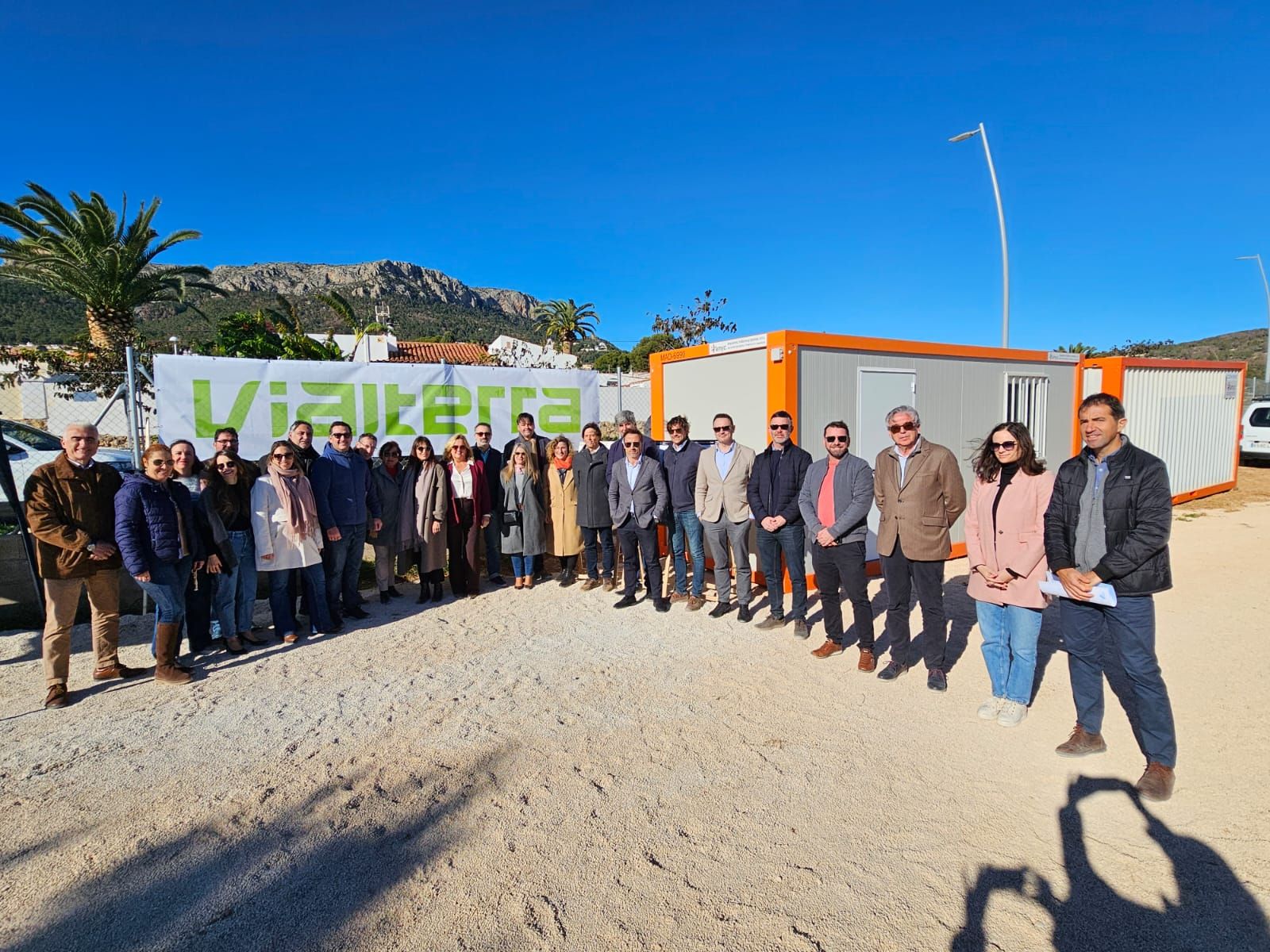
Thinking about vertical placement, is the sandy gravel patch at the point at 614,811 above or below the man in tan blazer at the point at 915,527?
below

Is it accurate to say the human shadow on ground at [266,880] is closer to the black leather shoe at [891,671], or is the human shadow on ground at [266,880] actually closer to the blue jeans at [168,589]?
the blue jeans at [168,589]

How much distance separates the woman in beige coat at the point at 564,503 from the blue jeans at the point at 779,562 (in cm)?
223

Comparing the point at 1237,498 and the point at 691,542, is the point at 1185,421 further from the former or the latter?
the point at 691,542

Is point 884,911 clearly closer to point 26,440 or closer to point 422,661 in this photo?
point 422,661

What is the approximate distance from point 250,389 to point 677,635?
5.49 m

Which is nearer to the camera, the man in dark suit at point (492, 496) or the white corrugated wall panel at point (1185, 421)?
the man in dark suit at point (492, 496)

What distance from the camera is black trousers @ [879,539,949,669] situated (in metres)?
4.48

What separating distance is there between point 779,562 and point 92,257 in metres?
20.9

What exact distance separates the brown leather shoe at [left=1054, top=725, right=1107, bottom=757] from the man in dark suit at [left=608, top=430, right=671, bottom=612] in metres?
3.47

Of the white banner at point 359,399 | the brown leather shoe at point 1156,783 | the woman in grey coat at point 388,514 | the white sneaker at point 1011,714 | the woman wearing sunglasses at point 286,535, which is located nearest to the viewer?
the brown leather shoe at point 1156,783

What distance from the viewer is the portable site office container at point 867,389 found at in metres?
6.91

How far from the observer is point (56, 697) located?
14.3 ft

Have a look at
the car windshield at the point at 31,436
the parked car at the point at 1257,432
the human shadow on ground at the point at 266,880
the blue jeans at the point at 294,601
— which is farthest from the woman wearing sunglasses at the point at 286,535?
the parked car at the point at 1257,432

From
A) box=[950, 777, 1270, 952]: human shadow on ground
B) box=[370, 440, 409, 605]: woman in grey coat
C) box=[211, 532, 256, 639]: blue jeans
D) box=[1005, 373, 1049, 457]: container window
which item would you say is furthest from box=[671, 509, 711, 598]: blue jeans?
box=[1005, 373, 1049, 457]: container window
